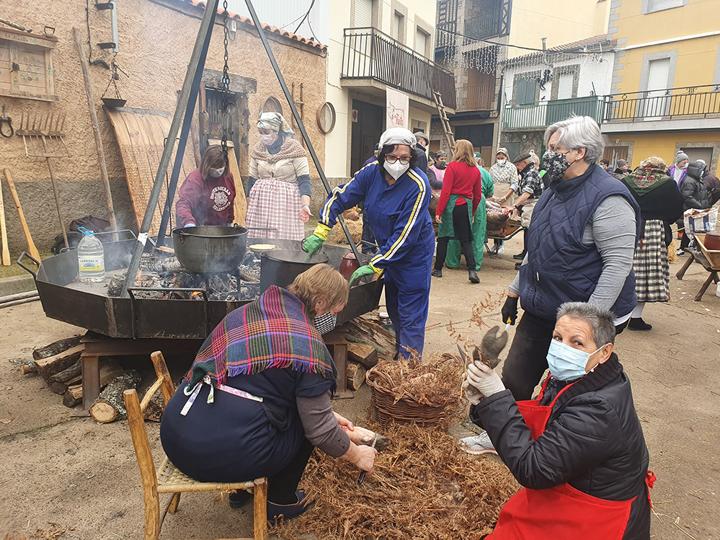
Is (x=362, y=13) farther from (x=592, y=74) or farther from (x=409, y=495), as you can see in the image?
(x=592, y=74)

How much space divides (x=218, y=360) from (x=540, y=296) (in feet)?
5.52

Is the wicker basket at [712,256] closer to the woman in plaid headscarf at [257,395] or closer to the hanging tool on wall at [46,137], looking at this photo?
the woman in plaid headscarf at [257,395]

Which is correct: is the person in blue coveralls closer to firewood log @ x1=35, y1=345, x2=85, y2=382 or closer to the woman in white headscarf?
the woman in white headscarf

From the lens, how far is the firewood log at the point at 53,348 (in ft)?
11.7

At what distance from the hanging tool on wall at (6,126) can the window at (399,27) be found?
1152 cm

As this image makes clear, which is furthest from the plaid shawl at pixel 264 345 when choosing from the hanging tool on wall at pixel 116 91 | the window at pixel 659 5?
the window at pixel 659 5

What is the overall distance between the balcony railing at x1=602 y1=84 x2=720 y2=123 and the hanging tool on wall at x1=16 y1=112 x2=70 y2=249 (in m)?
21.1

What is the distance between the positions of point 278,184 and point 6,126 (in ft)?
11.8

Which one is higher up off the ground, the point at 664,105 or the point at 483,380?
the point at 664,105

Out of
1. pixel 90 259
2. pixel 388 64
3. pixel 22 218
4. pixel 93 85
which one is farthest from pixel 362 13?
pixel 90 259

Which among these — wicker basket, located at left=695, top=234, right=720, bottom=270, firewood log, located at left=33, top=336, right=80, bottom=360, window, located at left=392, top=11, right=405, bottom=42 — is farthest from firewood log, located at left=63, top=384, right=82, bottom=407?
window, located at left=392, top=11, right=405, bottom=42

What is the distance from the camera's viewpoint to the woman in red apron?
1621 mm

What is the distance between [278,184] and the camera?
17.7 ft

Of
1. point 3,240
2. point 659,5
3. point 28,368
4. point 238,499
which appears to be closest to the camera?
point 238,499
